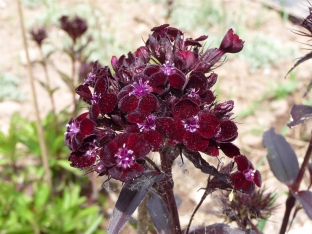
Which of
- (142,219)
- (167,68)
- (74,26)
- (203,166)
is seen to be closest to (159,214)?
(142,219)

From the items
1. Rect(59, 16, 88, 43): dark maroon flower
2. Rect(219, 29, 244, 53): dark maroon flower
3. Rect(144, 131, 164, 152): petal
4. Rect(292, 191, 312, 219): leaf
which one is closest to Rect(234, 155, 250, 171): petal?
Rect(144, 131, 164, 152): petal

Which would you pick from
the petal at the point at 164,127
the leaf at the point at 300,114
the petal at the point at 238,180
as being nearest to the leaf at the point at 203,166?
the petal at the point at 238,180

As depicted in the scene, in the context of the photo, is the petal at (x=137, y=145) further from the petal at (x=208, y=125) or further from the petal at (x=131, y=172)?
the petal at (x=208, y=125)

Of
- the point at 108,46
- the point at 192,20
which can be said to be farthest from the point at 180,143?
the point at 192,20

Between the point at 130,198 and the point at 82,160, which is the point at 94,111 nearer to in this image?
the point at 82,160

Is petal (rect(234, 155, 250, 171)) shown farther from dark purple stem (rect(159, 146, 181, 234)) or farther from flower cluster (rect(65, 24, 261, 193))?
dark purple stem (rect(159, 146, 181, 234))

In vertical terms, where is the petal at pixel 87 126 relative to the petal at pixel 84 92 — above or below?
below
